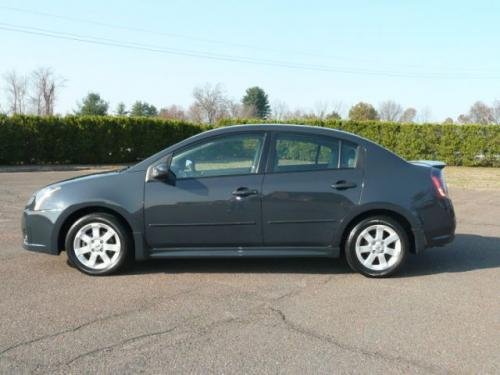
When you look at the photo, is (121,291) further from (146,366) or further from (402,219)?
(402,219)

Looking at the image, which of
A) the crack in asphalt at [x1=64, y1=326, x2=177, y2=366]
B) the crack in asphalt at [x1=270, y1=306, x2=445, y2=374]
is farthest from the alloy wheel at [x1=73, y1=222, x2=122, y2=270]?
the crack in asphalt at [x1=270, y1=306, x2=445, y2=374]

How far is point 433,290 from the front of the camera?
16.8ft

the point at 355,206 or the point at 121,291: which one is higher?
the point at 355,206

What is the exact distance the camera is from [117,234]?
18.0ft

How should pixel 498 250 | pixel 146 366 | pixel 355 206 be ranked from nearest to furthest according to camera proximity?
pixel 146 366
pixel 355 206
pixel 498 250

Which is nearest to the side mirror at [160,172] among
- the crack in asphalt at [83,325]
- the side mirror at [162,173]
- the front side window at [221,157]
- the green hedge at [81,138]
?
the side mirror at [162,173]

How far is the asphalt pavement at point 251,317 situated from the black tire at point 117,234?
0.12 m

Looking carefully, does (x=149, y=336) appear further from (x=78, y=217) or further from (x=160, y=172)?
(x=78, y=217)

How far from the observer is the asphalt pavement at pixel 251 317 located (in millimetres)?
3516

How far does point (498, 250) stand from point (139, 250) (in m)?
4.60

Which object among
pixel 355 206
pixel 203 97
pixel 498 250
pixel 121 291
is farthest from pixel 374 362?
pixel 203 97

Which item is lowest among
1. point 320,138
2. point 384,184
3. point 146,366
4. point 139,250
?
point 146,366

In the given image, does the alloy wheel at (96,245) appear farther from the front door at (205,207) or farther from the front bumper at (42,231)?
the front door at (205,207)

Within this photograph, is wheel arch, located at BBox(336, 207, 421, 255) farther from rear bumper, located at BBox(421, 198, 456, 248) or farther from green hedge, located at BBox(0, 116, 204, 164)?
green hedge, located at BBox(0, 116, 204, 164)
